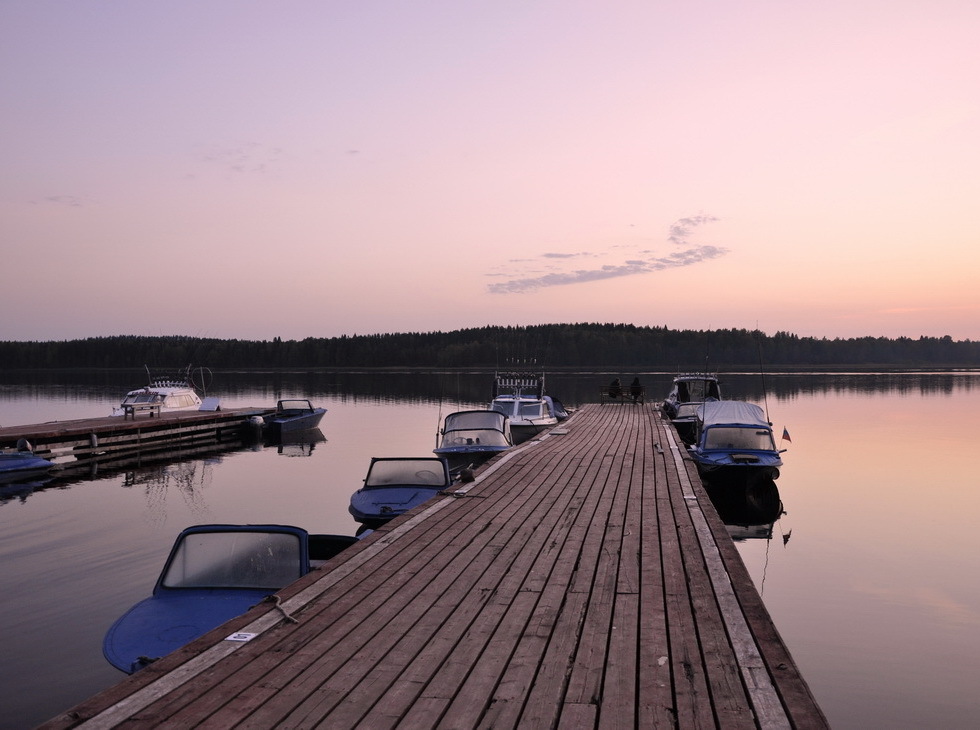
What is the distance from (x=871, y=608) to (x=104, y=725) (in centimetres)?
1194

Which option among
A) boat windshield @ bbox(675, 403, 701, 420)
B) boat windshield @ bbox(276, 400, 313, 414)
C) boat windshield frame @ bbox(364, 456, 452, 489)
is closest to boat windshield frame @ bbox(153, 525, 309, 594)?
boat windshield frame @ bbox(364, 456, 452, 489)

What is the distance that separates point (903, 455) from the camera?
106ft

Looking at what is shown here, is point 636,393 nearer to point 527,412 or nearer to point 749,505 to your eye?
point 527,412

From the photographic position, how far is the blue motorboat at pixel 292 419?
3925 cm

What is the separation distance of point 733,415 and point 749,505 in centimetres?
293

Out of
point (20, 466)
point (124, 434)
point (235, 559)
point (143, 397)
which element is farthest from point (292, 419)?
point (235, 559)

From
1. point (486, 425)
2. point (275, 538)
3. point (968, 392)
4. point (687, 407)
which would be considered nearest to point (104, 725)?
point (275, 538)

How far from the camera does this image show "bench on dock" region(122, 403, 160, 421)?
37.0 m

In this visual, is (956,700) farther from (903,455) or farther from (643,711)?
(903,455)

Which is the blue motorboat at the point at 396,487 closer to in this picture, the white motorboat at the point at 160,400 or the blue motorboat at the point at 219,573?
the blue motorboat at the point at 219,573

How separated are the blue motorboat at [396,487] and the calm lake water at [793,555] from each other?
162 inches

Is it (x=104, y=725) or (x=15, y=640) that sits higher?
(x=104, y=725)

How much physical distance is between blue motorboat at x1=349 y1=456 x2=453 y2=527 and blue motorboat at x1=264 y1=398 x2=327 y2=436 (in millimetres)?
25630

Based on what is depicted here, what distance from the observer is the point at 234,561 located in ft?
27.9
